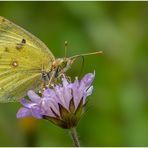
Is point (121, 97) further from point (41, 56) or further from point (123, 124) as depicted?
point (41, 56)

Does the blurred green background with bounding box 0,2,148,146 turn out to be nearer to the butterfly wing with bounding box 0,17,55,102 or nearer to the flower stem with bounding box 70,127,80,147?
the butterfly wing with bounding box 0,17,55,102

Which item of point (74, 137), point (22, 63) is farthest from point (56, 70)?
point (74, 137)

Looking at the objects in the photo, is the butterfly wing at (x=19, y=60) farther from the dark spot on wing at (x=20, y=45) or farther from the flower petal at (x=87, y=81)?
the flower petal at (x=87, y=81)

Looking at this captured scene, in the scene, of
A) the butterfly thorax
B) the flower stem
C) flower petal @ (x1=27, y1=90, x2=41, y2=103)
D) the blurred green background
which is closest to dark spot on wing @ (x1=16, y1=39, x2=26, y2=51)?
the butterfly thorax

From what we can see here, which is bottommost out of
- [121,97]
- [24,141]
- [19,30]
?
[24,141]

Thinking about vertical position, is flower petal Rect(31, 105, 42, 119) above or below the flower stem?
above

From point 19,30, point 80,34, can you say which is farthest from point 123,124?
point 19,30

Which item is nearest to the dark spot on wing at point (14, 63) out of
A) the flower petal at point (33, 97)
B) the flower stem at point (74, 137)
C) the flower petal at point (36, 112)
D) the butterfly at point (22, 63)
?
the butterfly at point (22, 63)
